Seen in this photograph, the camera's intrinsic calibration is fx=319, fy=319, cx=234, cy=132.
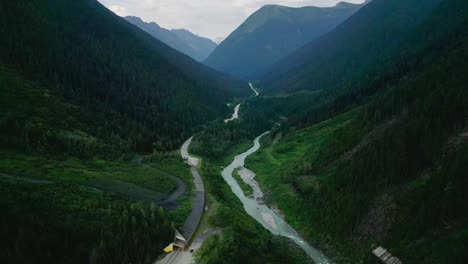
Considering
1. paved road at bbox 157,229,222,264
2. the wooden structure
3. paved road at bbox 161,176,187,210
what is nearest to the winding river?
the wooden structure

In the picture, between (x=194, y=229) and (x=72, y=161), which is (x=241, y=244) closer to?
(x=194, y=229)

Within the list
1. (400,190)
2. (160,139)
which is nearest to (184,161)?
(160,139)

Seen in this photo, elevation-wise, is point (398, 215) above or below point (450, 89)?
below

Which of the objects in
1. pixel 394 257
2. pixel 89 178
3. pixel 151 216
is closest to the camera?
pixel 394 257

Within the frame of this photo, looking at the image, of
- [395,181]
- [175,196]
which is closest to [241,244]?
[175,196]

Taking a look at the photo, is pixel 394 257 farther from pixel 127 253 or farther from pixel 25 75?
pixel 25 75

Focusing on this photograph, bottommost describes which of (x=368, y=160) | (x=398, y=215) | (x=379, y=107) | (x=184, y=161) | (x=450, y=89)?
(x=184, y=161)
